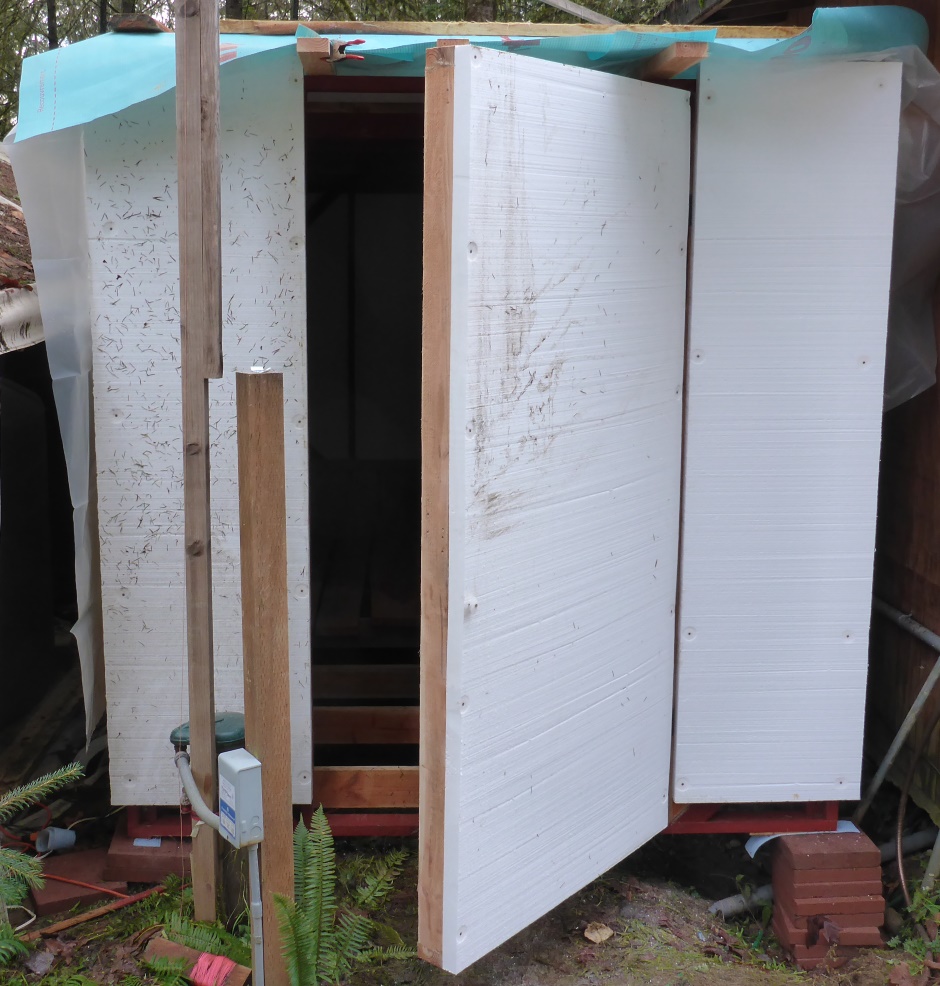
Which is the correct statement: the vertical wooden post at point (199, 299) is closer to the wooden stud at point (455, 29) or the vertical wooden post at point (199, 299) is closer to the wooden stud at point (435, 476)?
the wooden stud at point (435, 476)

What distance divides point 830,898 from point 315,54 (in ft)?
10.0

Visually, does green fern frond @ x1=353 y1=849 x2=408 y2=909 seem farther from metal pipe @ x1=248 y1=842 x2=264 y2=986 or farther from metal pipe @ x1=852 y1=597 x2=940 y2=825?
metal pipe @ x1=852 y1=597 x2=940 y2=825

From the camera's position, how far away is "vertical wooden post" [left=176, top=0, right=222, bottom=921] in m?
2.24

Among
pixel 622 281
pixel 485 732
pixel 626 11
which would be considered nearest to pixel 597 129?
pixel 622 281

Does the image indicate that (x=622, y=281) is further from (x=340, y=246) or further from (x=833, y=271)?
(x=340, y=246)

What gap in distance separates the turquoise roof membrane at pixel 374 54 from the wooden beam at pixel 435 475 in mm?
678

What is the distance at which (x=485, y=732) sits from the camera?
91.1 inches

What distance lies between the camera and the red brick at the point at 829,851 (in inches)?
125

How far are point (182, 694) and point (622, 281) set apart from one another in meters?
1.88

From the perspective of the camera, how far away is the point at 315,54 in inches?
103

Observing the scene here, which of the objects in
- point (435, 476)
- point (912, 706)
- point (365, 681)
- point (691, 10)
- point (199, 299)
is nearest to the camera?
point (435, 476)

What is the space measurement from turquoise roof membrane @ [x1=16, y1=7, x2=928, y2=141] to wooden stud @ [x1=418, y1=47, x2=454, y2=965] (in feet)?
2.23

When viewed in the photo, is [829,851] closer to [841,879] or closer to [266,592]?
[841,879]

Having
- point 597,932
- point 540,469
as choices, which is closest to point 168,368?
point 540,469
